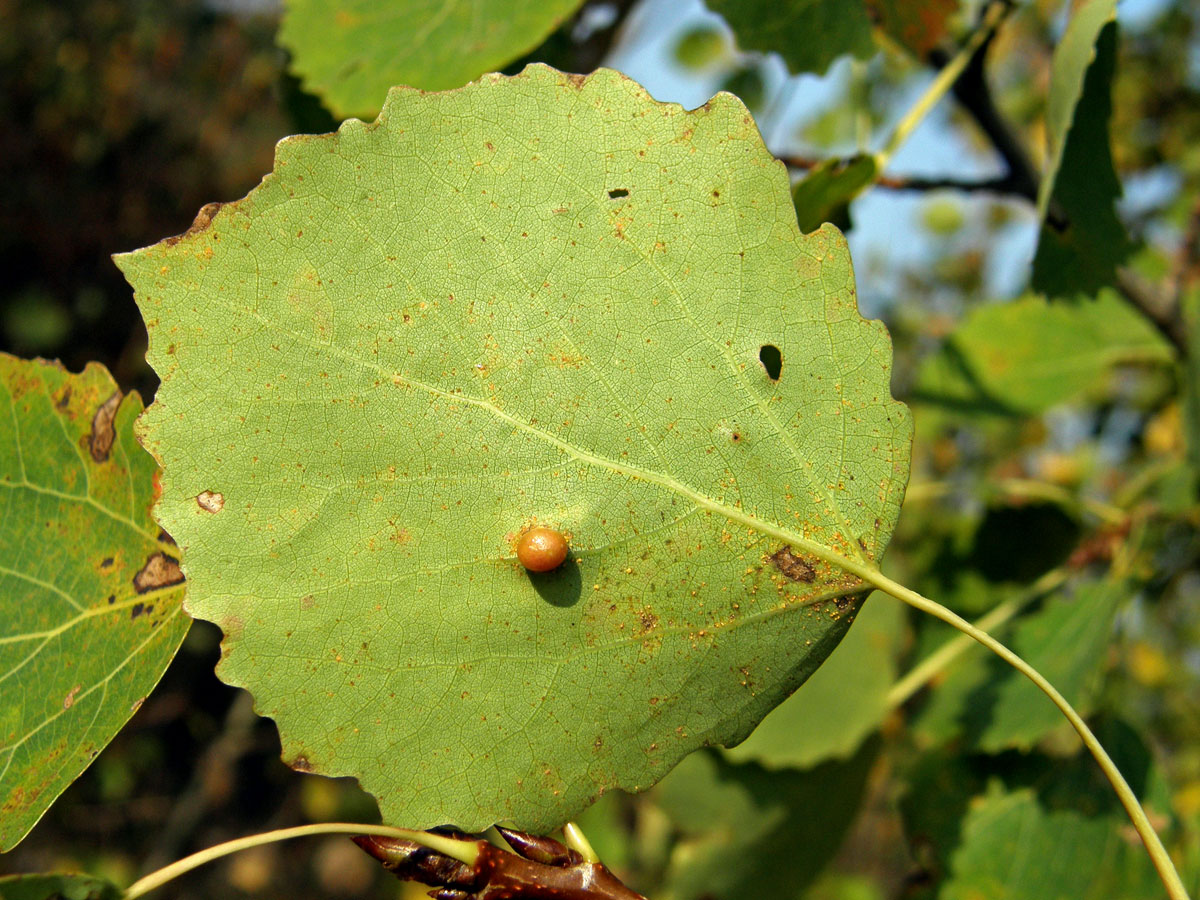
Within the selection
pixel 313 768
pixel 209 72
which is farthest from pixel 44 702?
pixel 209 72

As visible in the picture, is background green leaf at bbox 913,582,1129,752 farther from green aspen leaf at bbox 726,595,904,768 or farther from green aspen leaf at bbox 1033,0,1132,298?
green aspen leaf at bbox 1033,0,1132,298

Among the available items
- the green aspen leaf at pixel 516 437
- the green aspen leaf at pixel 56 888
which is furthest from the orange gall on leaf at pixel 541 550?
the green aspen leaf at pixel 56 888

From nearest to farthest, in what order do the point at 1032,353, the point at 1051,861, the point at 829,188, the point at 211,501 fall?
the point at 211,501 < the point at 829,188 < the point at 1051,861 < the point at 1032,353

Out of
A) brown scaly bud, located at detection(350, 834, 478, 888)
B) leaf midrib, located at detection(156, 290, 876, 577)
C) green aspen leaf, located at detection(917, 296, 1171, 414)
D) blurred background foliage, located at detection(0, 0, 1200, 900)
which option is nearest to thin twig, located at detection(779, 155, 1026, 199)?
blurred background foliage, located at detection(0, 0, 1200, 900)

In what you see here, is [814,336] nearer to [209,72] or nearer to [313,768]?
[313,768]

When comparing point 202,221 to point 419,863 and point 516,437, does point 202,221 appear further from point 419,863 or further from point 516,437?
point 419,863

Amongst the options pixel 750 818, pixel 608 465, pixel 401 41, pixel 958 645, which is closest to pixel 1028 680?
pixel 958 645
